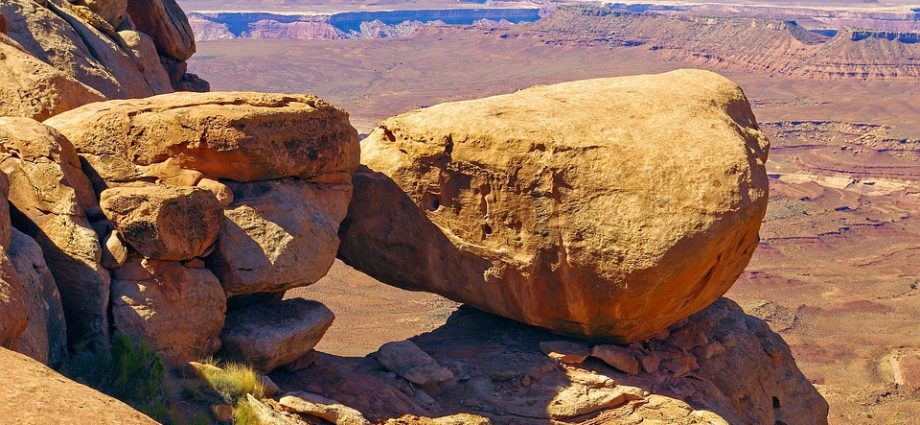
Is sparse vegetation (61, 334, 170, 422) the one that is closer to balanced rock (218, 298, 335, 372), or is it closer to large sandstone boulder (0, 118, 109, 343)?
large sandstone boulder (0, 118, 109, 343)

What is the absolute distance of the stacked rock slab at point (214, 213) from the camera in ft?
33.4

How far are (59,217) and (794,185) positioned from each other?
83.9 metres

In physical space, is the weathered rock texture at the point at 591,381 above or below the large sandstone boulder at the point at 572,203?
below

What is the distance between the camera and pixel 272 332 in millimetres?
11234

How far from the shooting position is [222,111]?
11.3 m

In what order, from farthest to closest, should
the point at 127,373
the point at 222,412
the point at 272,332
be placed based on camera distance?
the point at 272,332 → the point at 222,412 → the point at 127,373

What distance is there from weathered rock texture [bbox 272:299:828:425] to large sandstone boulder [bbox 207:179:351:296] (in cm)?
113

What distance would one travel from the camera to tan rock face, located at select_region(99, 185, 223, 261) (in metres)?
10.1

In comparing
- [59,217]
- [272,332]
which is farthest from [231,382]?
[59,217]

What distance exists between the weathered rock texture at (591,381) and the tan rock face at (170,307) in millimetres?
1141

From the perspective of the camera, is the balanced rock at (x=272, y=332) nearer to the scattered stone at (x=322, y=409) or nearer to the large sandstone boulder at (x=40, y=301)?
the scattered stone at (x=322, y=409)

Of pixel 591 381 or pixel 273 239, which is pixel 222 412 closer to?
pixel 273 239

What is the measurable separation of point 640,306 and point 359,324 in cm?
2869

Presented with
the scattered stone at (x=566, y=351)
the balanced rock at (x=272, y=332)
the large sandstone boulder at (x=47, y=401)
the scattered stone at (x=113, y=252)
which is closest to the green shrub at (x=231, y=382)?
the balanced rock at (x=272, y=332)
